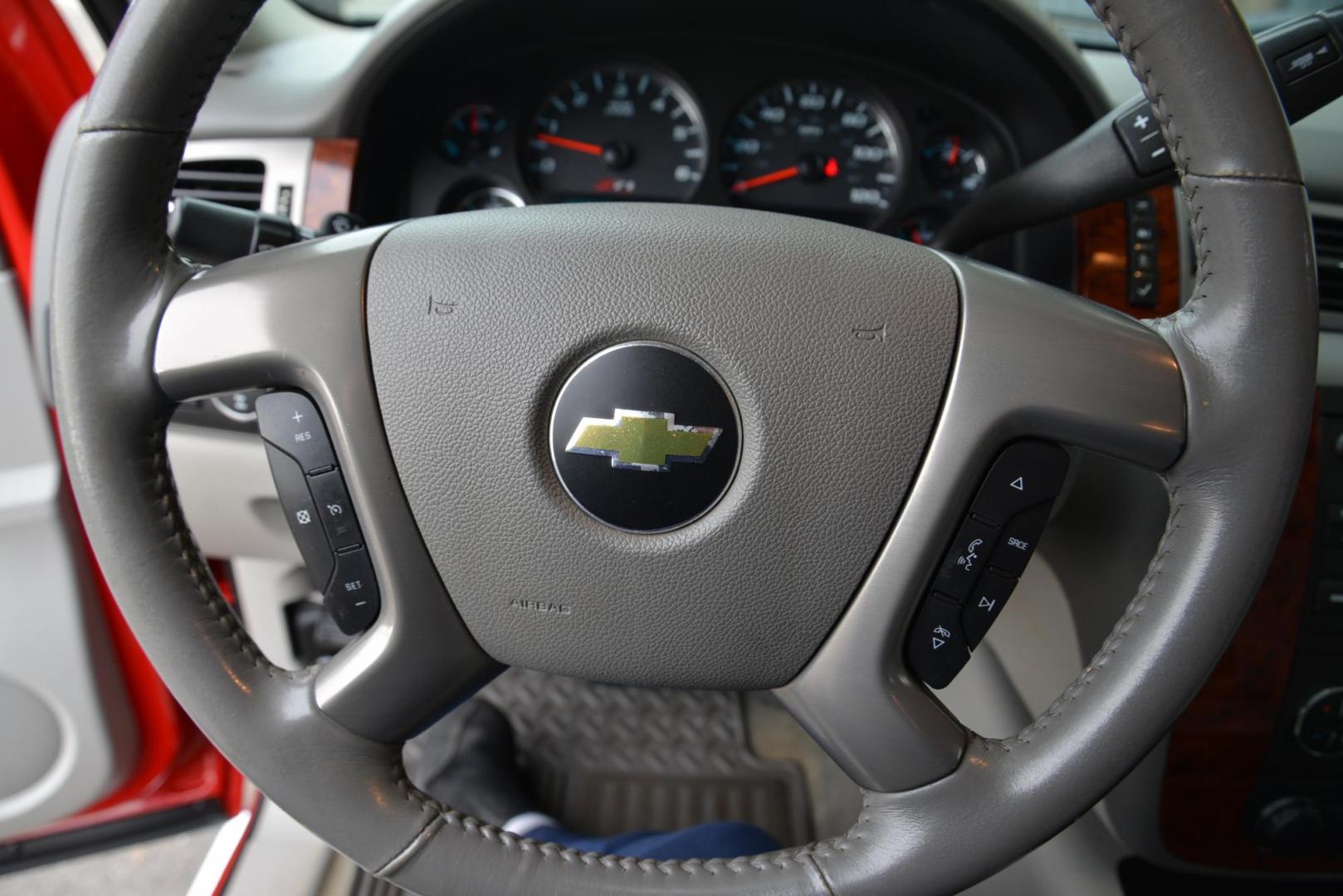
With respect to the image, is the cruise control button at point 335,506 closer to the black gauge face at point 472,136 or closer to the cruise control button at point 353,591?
the cruise control button at point 353,591

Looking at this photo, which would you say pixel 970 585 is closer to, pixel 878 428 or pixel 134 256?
pixel 878 428

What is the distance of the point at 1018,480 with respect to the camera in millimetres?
573

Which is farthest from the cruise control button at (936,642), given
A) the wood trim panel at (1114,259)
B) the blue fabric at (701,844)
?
the wood trim panel at (1114,259)

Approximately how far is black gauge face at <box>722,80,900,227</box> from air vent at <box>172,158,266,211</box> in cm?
59

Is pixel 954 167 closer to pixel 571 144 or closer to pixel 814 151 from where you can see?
pixel 814 151

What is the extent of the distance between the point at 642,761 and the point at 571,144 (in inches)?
35.5

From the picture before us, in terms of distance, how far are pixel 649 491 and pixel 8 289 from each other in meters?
1.08

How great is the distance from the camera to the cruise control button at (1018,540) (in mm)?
578

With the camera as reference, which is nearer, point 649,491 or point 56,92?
point 649,491

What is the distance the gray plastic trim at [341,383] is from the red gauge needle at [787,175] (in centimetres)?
76

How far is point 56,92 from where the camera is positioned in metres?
1.27

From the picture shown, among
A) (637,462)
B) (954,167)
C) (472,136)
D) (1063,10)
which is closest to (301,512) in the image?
(637,462)

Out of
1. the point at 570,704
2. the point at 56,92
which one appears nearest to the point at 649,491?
the point at 570,704

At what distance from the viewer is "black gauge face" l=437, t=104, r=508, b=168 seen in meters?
1.23
